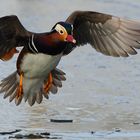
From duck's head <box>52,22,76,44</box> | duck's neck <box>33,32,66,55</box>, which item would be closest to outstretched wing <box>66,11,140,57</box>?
duck's neck <box>33,32,66,55</box>

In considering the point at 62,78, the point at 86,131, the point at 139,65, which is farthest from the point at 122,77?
the point at 86,131

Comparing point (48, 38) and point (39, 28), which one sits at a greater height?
point (48, 38)

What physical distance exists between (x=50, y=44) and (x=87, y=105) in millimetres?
1275

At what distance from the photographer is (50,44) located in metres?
6.65

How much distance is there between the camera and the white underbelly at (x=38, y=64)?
22.1ft

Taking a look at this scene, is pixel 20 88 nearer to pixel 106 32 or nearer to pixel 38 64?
pixel 38 64

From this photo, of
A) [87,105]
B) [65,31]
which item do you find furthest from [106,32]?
[87,105]

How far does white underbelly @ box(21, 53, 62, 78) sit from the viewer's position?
6.75 metres

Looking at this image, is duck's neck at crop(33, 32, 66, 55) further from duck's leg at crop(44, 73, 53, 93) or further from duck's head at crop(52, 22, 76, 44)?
duck's leg at crop(44, 73, 53, 93)

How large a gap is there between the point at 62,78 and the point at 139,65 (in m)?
1.99

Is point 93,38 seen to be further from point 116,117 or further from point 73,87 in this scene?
point 73,87

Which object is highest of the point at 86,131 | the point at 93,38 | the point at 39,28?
the point at 93,38

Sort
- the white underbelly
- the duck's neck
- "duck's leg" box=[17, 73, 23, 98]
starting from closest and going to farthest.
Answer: the duck's neck, the white underbelly, "duck's leg" box=[17, 73, 23, 98]

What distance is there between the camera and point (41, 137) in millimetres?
6637
